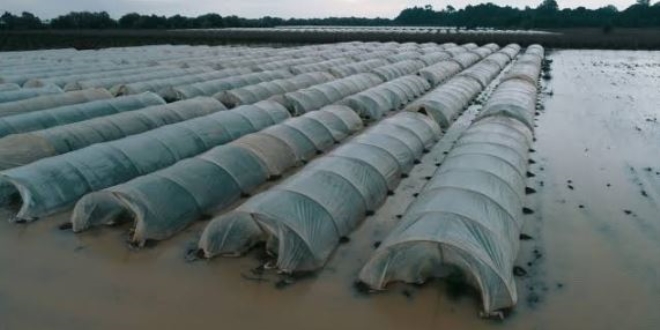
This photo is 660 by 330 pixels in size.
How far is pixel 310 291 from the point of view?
28.5 feet

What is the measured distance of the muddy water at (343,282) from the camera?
794 centimetres

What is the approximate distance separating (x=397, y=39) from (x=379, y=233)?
6104 cm

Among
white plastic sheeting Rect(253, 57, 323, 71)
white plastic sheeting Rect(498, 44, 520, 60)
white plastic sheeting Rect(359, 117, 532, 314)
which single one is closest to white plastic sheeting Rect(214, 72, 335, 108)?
white plastic sheeting Rect(253, 57, 323, 71)

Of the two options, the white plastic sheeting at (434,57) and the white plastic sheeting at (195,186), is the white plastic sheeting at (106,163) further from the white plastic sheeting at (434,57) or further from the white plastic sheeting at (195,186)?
the white plastic sheeting at (434,57)

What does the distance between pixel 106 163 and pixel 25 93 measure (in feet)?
37.6

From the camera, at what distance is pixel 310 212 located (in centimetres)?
968

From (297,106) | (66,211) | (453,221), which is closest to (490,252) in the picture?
(453,221)

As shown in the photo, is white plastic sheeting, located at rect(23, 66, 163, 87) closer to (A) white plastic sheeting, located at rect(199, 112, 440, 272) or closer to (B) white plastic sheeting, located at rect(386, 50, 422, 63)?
(B) white plastic sheeting, located at rect(386, 50, 422, 63)

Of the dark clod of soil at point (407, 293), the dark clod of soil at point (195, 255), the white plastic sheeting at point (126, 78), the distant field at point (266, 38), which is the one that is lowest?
the dark clod of soil at point (407, 293)

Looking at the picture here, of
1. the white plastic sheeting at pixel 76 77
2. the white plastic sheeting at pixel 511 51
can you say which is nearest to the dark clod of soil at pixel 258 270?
the white plastic sheeting at pixel 76 77

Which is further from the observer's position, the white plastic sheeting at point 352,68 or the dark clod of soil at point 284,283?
the white plastic sheeting at point 352,68

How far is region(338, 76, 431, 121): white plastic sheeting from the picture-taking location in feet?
68.4

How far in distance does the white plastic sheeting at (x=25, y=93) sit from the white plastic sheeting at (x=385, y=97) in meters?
13.0

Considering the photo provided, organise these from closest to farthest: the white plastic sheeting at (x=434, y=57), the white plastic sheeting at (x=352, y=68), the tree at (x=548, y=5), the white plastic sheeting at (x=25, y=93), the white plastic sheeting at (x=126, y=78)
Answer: the white plastic sheeting at (x=25, y=93) → the white plastic sheeting at (x=126, y=78) → the white plastic sheeting at (x=352, y=68) → the white plastic sheeting at (x=434, y=57) → the tree at (x=548, y=5)
